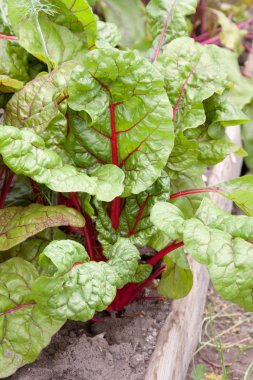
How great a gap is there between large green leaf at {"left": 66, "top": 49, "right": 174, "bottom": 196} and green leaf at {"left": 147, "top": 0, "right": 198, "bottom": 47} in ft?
1.86

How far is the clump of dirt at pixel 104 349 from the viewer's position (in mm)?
1554

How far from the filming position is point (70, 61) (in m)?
1.71

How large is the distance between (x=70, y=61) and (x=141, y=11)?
4.84 feet

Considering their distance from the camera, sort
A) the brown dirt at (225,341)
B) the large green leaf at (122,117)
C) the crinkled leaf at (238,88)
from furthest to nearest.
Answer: the crinkled leaf at (238,88)
the brown dirt at (225,341)
the large green leaf at (122,117)

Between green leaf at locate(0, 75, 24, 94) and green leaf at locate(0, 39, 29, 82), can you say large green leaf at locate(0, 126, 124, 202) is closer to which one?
green leaf at locate(0, 75, 24, 94)

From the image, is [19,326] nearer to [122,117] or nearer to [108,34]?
[122,117]

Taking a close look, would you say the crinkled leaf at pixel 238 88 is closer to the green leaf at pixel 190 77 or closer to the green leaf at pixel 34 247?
the green leaf at pixel 190 77

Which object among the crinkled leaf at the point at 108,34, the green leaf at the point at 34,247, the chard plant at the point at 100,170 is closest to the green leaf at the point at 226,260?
the chard plant at the point at 100,170

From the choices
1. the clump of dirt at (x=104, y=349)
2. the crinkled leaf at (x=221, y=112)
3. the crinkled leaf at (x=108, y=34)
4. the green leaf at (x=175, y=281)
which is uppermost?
the crinkled leaf at (x=108, y=34)

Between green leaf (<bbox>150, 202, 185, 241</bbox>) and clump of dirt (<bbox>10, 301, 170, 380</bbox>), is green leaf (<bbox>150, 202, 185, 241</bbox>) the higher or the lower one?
the higher one

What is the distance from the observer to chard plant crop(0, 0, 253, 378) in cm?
136

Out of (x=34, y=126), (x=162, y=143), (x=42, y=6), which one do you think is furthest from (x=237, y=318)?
(x=42, y=6)

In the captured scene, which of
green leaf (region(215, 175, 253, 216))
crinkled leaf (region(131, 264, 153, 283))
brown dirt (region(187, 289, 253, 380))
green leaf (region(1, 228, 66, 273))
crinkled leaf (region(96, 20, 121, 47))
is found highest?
crinkled leaf (region(96, 20, 121, 47))

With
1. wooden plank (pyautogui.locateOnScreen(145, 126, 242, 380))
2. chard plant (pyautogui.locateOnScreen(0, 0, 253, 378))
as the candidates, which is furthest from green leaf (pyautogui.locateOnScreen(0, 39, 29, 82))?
wooden plank (pyautogui.locateOnScreen(145, 126, 242, 380))
